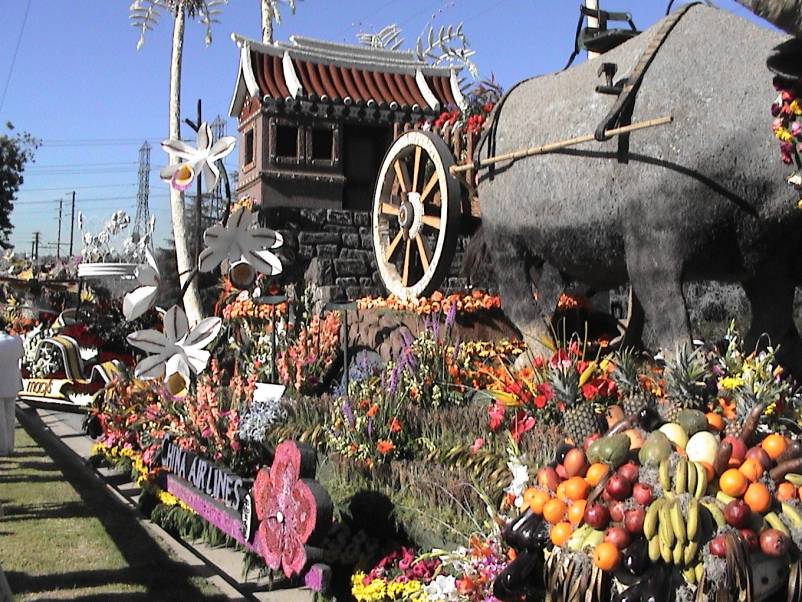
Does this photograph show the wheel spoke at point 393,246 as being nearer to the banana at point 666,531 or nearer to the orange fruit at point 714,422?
the orange fruit at point 714,422

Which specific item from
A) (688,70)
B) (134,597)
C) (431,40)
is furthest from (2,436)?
(431,40)

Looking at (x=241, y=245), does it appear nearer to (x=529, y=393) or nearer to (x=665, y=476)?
(x=529, y=393)

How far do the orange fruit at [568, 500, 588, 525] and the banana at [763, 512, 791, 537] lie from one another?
476mm

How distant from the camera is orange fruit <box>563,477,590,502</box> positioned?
8.07ft

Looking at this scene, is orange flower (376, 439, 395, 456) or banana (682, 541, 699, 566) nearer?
banana (682, 541, 699, 566)

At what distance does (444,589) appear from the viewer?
328 cm

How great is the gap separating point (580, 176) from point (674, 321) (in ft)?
3.19

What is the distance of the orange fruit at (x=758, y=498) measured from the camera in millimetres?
2289

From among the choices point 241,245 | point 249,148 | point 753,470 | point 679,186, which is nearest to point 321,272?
point 249,148

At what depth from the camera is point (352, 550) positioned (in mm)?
4074

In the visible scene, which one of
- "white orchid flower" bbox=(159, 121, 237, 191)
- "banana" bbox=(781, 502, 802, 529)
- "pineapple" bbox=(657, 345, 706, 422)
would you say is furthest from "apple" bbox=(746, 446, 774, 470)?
"white orchid flower" bbox=(159, 121, 237, 191)

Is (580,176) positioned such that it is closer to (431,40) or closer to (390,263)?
(390,263)

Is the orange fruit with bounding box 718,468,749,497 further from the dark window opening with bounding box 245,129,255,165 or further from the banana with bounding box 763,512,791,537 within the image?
the dark window opening with bounding box 245,129,255,165

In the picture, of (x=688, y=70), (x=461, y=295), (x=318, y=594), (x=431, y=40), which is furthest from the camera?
(x=431, y=40)
